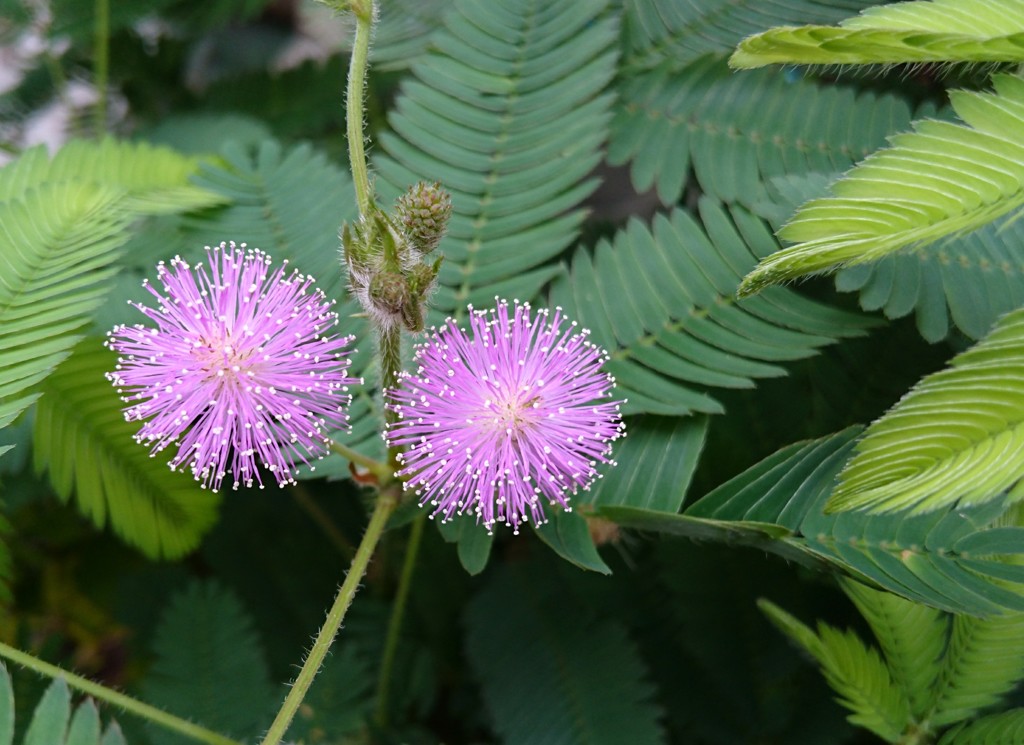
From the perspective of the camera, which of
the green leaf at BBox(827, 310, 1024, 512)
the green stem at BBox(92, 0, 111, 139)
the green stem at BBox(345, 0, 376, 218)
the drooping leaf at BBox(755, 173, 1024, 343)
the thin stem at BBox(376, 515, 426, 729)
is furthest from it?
the green stem at BBox(92, 0, 111, 139)

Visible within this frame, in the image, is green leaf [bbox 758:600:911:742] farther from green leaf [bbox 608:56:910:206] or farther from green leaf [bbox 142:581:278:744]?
green leaf [bbox 142:581:278:744]

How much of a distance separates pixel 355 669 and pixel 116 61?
5.04 ft

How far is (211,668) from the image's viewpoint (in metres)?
1.38

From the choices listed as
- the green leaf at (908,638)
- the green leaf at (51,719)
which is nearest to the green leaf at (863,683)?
the green leaf at (908,638)

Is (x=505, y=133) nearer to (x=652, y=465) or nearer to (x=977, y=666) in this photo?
(x=652, y=465)

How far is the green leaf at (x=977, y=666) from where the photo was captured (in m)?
0.98

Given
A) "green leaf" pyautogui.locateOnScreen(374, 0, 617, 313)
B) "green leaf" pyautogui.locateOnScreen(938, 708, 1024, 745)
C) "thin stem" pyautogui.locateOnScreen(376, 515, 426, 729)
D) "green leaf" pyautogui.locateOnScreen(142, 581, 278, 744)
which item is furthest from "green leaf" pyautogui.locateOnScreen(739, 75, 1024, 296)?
"green leaf" pyautogui.locateOnScreen(142, 581, 278, 744)

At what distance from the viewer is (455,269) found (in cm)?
129

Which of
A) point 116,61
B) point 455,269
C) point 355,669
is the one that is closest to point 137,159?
point 455,269

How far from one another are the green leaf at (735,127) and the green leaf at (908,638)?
543mm

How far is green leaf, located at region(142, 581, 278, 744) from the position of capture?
1334mm

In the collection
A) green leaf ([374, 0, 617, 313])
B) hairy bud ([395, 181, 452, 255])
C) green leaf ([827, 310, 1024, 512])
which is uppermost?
green leaf ([374, 0, 617, 313])

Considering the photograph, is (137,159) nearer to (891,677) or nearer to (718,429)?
(718,429)

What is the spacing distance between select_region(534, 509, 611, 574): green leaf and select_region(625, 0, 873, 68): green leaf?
76 cm
